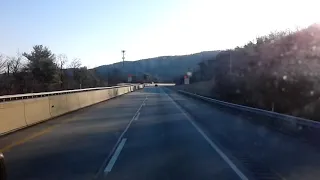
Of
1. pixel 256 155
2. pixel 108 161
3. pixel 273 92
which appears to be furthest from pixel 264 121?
pixel 273 92

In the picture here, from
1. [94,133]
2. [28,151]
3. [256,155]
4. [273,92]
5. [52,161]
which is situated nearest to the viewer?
[52,161]

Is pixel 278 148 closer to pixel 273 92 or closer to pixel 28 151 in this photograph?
pixel 28 151

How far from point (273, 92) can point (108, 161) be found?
23.6 metres

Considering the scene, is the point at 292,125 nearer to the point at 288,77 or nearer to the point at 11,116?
the point at 11,116

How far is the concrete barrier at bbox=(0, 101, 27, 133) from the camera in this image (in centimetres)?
1841

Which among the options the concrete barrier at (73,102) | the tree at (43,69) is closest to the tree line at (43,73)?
the tree at (43,69)

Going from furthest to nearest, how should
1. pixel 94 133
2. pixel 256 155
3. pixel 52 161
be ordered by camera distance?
1. pixel 94 133
2. pixel 256 155
3. pixel 52 161

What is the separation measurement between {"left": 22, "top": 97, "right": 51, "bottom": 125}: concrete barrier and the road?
6.60 ft

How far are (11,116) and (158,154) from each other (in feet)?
30.1

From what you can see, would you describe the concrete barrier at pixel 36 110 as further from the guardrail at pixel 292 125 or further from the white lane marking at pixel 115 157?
the guardrail at pixel 292 125

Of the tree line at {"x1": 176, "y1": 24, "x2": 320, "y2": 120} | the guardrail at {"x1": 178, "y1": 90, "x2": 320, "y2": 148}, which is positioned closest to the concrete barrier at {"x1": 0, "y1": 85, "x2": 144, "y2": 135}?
the guardrail at {"x1": 178, "y1": 90, "x2": 320, "y2": 148}

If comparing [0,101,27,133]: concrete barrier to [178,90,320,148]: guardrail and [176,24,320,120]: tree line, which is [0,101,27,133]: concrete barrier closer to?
[178,90,320,148]: guardrail

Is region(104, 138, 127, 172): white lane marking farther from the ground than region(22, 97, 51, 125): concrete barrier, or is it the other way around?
region(22, 97, 51, 125): concrete barrier

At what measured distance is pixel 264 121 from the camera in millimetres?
20672
